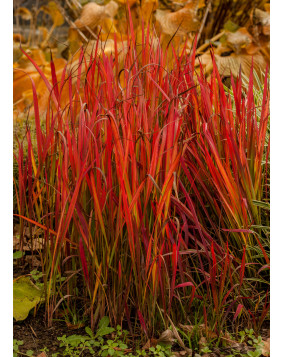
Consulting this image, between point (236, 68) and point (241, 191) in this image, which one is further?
point (236, 68)

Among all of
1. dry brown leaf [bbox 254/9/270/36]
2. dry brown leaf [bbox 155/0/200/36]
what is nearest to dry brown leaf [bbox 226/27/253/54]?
dry brown leaf [bbox 254/9/270/36]

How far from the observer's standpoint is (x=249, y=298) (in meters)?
1.37

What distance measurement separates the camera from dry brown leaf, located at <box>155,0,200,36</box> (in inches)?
88.0

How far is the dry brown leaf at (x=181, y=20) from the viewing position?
7.33 feet

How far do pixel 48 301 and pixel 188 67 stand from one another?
981 mm

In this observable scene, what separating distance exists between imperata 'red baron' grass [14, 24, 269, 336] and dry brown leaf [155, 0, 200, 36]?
2.53ft

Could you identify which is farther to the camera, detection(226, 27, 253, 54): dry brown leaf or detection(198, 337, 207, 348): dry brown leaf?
detection(226, 27, 253, 54): dry brown leaf

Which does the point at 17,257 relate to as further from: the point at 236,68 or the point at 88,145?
the point at 236,68

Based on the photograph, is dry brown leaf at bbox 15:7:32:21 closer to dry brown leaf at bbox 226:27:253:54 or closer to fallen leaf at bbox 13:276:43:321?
dry brown leaf at bbox 226:27:253:54

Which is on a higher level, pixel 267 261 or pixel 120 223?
pixel 120 223

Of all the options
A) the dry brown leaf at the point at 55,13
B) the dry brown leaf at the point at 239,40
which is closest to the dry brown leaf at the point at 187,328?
the dry brown leaf at the point at 239,40

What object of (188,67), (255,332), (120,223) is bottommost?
(255,332)
